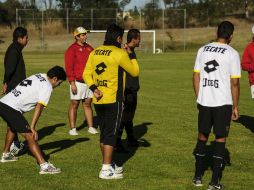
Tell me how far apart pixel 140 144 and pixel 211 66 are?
3.83 metres

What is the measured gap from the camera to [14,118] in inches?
333

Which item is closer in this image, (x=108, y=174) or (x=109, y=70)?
Result: (x=109, y=70)

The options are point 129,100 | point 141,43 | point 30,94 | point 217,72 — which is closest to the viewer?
point 217,72

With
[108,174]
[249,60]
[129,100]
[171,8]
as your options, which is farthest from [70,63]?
[171,8]

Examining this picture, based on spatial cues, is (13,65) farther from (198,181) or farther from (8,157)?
(198,181)

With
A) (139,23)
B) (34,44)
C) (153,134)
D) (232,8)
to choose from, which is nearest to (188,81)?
(153,134)

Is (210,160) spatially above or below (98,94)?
below

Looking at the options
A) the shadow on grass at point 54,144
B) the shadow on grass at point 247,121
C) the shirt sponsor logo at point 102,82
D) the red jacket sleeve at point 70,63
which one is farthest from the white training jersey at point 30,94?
the shadow on grass at point 247,121

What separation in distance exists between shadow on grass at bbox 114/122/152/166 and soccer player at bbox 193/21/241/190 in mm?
2111

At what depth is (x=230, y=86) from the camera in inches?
295

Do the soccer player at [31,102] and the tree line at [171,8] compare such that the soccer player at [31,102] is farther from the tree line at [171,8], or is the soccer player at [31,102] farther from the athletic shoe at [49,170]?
the tree line at [171,8]

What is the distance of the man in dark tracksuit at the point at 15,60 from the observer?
9727 millimetres

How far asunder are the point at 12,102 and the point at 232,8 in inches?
3047

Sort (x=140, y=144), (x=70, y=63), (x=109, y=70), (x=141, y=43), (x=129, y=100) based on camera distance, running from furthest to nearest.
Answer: (x=141, y=43) → (x=70, y=63) → (x=140, y=144) → (x=129, y=100) → (x=109, y=70)
